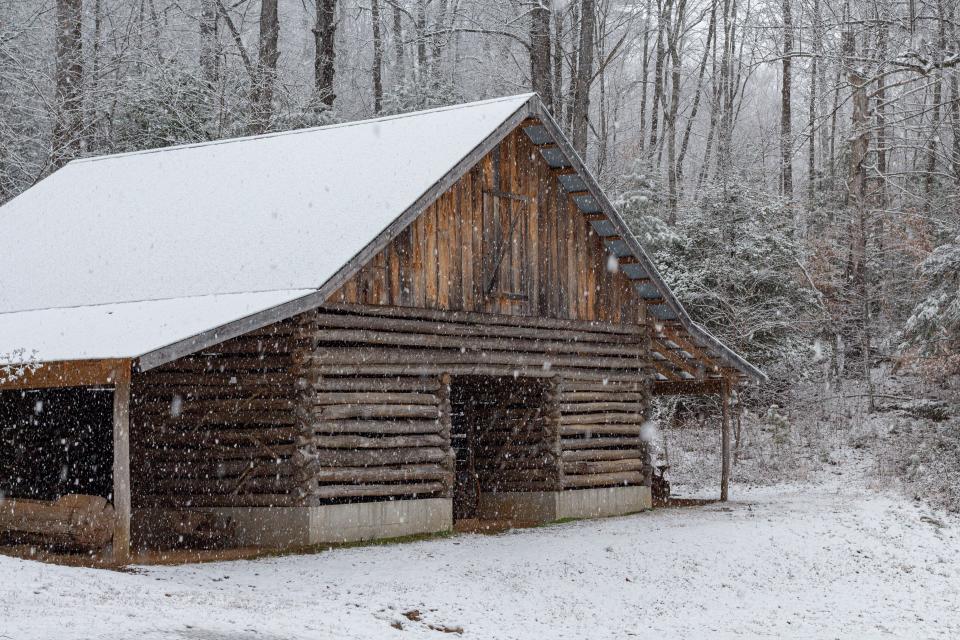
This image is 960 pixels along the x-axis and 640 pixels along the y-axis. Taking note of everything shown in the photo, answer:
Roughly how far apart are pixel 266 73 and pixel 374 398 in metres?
17.1

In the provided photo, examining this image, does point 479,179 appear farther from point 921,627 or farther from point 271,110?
point 271,110

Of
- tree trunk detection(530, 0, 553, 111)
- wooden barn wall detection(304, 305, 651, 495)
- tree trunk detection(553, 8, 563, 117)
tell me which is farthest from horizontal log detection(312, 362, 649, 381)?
tree trunk detection(553, 8, 563, 117)

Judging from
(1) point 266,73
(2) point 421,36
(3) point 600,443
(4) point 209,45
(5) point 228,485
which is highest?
(2) point 421,36

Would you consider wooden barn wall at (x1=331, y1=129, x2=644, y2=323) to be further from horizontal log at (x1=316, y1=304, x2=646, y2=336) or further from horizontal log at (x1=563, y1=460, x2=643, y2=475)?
horizontal log at (x1=563, y1=460, x2=643, y2=475)

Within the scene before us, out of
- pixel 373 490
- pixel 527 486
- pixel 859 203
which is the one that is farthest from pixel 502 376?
pixel 859 203

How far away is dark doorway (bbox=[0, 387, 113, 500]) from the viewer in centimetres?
2000

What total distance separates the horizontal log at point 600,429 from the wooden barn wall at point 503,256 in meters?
1.81

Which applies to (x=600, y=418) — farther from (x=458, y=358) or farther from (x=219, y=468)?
(x=219, y=468)

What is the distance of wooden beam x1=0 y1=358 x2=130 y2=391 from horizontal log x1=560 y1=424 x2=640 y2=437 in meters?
9.12

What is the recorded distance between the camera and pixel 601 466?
2169cm

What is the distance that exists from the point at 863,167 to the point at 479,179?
17.9 metres

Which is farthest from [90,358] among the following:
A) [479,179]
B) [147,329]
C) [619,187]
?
[619,187]

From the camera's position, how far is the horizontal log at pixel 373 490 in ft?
54.3

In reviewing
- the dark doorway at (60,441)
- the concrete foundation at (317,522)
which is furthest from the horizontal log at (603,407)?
the dark doorway at (60,441)
